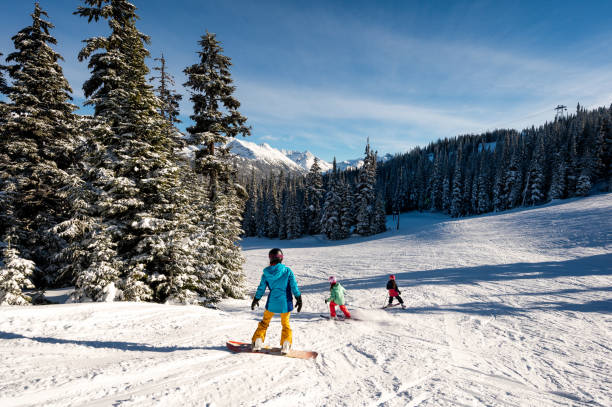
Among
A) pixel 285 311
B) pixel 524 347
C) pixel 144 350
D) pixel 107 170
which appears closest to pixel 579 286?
pixel 524 347

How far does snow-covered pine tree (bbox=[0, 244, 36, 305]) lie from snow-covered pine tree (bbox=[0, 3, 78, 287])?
180 centimetres

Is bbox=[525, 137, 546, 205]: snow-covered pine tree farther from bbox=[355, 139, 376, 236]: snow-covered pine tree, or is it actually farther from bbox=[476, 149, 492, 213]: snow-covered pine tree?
bbox=[355, 139, 376, 236]: snow-covered pine tree

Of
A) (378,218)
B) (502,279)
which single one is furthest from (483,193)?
(502,279)

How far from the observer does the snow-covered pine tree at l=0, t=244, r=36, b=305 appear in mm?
9016

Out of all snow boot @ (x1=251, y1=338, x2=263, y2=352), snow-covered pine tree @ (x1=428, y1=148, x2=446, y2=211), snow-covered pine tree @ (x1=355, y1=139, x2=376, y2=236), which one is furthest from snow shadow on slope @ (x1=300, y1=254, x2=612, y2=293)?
snow-covered pine tree @ (x1=428, y1=148, x2=446, y2=211)

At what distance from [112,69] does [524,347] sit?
60.9ft

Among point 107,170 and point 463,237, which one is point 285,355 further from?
point 463,237

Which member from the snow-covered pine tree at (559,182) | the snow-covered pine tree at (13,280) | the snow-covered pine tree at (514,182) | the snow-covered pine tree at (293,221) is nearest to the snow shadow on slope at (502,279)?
the snow-covered pine tree at (13,280)

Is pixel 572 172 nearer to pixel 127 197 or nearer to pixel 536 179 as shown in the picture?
pixel 536 179

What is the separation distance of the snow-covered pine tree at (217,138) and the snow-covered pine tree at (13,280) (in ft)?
21.7

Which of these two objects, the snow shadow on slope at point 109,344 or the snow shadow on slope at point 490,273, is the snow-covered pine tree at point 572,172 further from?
the snow shadow on slope at point 109,344

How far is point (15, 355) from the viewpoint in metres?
4.80

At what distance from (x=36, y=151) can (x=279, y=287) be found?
14.6 metres

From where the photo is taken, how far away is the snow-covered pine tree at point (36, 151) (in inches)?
450
